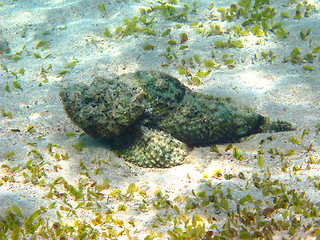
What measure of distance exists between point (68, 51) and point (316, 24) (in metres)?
5.92

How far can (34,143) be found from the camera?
139 inches

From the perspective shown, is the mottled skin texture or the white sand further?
the mottled skin texture

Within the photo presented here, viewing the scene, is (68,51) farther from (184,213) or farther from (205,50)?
(184,213)

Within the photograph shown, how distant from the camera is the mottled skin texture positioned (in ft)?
11.3

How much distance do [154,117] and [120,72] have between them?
6.46 feet

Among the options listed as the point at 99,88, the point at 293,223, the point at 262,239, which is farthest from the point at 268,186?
the point at 99,88

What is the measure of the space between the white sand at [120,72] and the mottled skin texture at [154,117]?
0.19 meters

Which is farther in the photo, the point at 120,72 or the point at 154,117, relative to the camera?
the point at 120,72

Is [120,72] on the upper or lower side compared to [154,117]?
lower

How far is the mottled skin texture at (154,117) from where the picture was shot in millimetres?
3443

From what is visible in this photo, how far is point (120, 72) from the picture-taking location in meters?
5.16

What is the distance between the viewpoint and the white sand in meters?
2.80

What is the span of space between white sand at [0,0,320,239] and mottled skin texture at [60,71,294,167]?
19 centimetres

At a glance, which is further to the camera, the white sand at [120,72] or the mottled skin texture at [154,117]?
the mottled skin texture at [154,117]
